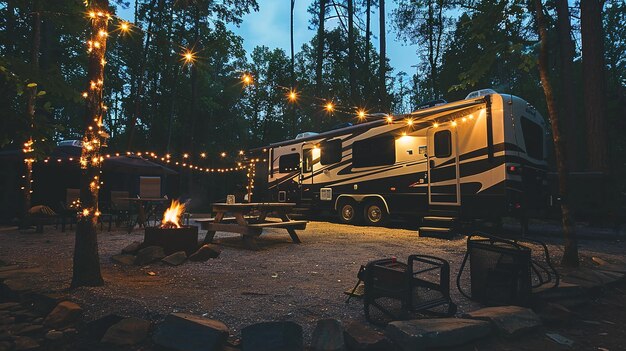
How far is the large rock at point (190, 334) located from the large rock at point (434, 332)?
4.36ft

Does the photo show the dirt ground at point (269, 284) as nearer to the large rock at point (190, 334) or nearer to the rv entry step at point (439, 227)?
the large rock at point (190, 334)

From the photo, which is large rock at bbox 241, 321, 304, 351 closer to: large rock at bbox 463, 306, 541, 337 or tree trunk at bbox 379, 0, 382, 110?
large rock at bbox 463, 306, 541, 337

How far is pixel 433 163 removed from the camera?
9.38 metres

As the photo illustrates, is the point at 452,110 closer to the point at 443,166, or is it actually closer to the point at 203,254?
the point at 443,166

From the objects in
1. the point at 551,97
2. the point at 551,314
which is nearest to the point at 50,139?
the point at 551,314

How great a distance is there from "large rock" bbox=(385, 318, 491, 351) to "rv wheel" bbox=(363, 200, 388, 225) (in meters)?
7.80

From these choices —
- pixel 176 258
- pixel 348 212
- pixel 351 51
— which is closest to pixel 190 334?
pixel 176 258

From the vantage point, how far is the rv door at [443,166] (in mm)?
8930

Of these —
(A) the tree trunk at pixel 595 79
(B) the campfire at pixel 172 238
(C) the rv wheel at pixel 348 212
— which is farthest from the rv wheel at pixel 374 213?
(A) the tree trunk at pixel 595 79

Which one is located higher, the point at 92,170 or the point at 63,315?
the point at 92,170

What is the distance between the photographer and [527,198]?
27.5 feet

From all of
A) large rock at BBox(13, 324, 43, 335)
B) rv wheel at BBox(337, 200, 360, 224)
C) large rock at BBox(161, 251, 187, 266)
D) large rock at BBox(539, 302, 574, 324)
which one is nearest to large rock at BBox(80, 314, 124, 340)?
large rock at BBox(13, 324, 43, 335)

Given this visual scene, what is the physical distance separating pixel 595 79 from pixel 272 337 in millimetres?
12604

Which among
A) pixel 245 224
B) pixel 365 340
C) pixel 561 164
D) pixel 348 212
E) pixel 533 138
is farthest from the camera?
pixel 348 212
